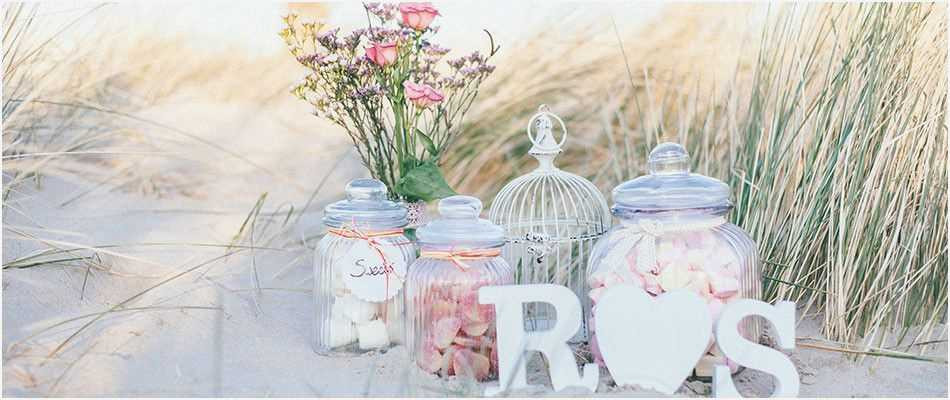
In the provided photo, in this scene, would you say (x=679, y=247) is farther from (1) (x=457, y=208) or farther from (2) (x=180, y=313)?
(2) (x=180, y=313)

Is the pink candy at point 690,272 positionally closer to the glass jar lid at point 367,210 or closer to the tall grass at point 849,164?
the tall grass at point 849,164

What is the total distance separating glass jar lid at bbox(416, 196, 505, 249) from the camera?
6.66ft

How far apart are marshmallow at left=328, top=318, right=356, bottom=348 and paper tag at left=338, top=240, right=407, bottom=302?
9 centimetres

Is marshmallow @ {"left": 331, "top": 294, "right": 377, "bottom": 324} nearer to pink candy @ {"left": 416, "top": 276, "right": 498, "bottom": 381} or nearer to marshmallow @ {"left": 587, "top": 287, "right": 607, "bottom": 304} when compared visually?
pink candy @ {"left": 416, "top": 276, "right": 498, "bottom": 381}

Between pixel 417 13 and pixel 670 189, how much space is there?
730mm

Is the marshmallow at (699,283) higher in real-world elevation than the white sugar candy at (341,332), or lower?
higher

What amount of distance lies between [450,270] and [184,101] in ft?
9.37

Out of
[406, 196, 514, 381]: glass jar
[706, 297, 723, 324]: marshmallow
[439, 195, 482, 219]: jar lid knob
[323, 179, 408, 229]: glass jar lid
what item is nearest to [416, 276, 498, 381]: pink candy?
[406, 196, 514, 381]: glass jar

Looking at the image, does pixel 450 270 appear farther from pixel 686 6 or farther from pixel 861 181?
pixel 686 6

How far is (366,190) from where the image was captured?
87.5 inches

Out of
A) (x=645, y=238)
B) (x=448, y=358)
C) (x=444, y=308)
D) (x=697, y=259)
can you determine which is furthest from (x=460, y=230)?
(x=697, y=259)

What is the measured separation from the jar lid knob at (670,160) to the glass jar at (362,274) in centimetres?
59

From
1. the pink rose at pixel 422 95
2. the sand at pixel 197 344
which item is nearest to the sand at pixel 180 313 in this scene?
the sand at pixel 197 344

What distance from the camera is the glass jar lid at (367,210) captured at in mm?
2186
